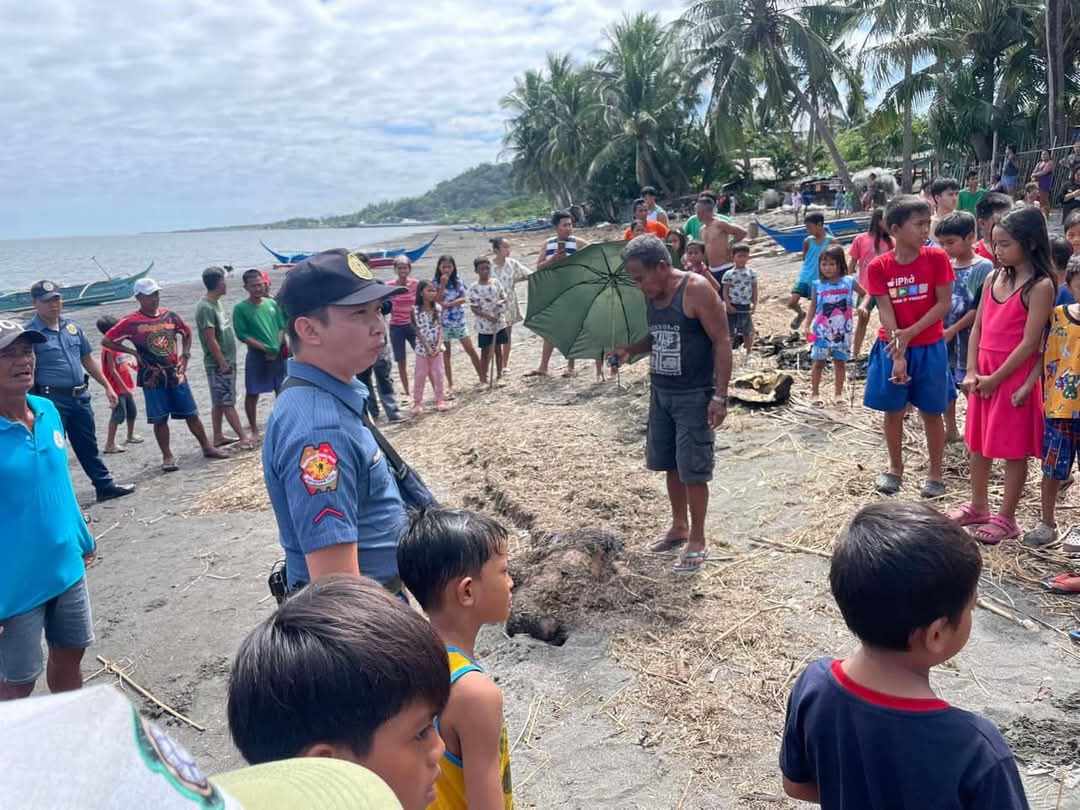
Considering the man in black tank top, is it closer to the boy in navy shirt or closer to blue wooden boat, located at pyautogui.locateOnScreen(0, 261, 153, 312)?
the boy in navy shirt

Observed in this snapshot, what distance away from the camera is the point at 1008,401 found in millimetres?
4047

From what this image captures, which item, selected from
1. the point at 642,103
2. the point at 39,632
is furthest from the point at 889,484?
the point at 642,103

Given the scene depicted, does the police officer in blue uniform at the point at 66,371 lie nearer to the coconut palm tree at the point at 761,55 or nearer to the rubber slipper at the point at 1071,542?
the rubber slipper at the point at 1071,542

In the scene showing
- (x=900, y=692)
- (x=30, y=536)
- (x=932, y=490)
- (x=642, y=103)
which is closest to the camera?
(x=900, y=692)

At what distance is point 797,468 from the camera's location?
5.65 m

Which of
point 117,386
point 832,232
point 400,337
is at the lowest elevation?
point 117,386

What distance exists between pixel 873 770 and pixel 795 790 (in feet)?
1.07

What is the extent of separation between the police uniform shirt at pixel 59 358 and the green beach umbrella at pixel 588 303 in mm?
4033

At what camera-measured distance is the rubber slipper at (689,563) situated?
14.5 feet

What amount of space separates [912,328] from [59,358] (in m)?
6.67

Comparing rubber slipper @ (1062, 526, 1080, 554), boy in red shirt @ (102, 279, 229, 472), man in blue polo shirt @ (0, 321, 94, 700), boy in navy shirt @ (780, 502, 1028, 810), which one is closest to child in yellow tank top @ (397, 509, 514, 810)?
boy in navy shirt @ (780, 502, 1028, 810)

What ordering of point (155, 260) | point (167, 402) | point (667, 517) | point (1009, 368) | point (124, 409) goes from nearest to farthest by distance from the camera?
point (1009, 368) < point (667, 517) < point (167, 402) < point (124, 409) < point (155, 260)

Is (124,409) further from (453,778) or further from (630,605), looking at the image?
(453,778)

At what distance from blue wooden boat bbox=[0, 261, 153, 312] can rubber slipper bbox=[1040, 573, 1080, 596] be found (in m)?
32.4
